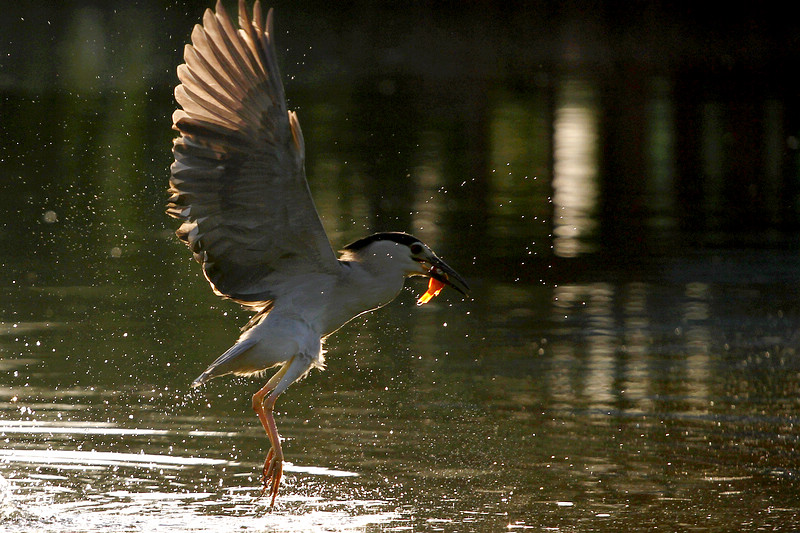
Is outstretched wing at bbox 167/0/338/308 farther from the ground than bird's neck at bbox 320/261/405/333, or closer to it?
farther from the ground

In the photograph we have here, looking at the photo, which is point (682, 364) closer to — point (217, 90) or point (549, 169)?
point (217, 90)

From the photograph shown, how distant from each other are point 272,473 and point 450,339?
3.58 meters

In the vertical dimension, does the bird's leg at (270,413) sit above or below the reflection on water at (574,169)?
below

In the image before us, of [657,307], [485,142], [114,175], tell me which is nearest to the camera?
[657,307]

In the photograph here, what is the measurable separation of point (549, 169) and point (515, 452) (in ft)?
39.4

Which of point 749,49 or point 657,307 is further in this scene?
point 749,49

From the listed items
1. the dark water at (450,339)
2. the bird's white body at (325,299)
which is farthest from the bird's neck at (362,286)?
the dark water at (450,339)

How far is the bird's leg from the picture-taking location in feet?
23.2

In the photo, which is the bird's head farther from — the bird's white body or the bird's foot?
the bird's foot

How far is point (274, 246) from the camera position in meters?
7.55

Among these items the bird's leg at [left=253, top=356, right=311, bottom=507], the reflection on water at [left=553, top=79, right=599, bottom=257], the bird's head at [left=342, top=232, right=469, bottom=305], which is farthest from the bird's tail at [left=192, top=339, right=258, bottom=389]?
the reflection on water at [left=553, top=79, right=599, bottom=257]

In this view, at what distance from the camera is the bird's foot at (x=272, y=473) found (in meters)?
7.03

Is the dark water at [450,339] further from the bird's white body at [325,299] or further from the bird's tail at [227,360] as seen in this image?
the bird's white body at [325,299]

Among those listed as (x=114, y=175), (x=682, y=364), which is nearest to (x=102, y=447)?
(x=682, y=364)
